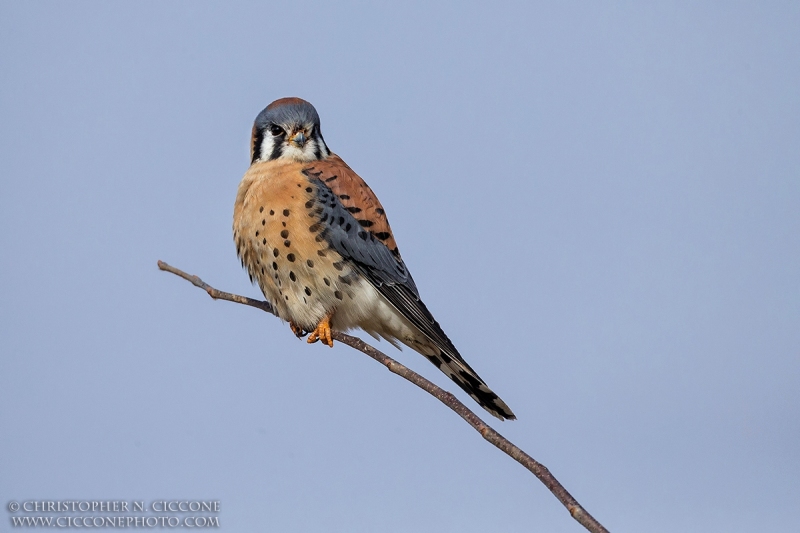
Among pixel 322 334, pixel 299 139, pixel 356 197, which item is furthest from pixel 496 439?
pixel 299 139

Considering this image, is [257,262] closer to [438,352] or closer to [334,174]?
[334,174]

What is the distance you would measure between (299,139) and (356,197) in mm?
375

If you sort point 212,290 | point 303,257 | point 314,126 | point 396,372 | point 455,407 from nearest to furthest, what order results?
1. point 455,407
2. point 396,372
3. point 212,290
4. point 303,257
5. point 314,126

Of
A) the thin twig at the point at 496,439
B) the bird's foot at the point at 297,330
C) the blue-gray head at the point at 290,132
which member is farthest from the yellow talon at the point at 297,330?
the thin twig at the point at 496,439

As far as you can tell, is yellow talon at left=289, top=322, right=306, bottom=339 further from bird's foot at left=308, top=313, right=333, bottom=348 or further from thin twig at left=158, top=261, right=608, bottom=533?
thin twig at left=158, top=261, right=608, bottom=533

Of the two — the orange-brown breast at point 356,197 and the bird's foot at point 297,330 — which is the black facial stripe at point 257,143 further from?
the bird's foot at point 297,330

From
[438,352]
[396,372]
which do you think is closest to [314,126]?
[438,352]

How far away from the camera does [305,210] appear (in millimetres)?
4113

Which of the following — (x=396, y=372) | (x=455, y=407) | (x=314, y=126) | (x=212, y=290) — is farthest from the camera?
(x=314, y=126)

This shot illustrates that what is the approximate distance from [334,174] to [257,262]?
0.53 m

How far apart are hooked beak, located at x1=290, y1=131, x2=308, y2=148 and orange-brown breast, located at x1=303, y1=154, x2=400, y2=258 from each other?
103 mm

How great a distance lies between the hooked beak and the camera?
14.2ft

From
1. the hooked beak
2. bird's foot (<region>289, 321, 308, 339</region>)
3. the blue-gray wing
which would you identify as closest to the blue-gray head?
the hooked beak

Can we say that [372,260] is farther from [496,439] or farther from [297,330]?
[496,439]
